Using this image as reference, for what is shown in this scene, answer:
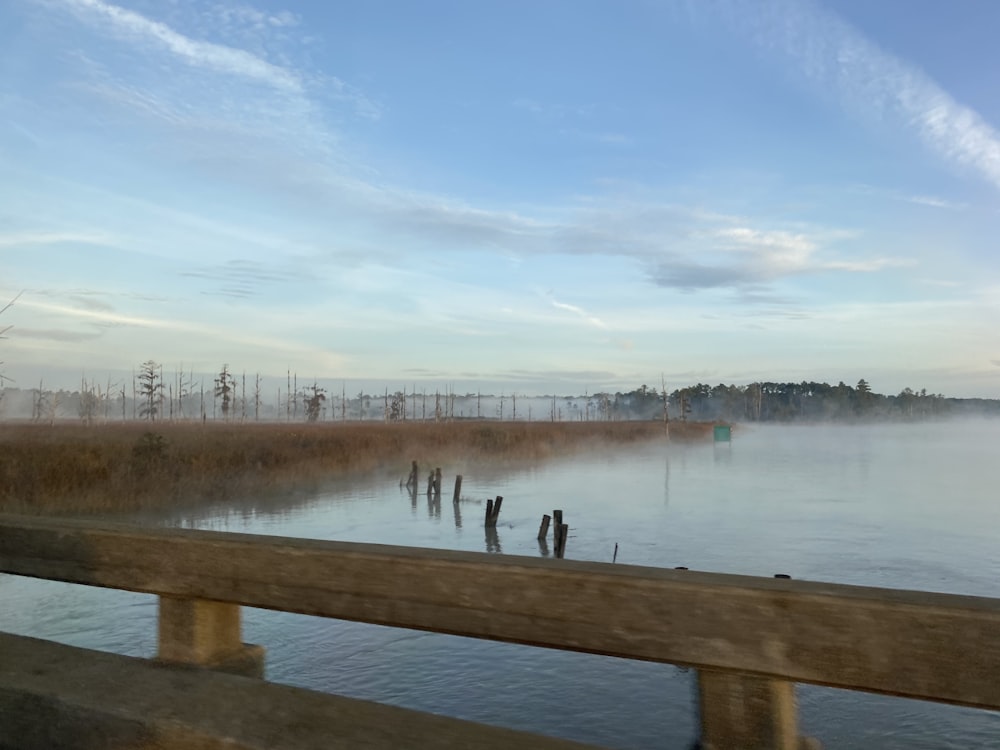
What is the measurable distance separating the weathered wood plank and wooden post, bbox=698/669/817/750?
15.2 inches

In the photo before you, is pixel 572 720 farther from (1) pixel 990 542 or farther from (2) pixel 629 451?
(2) pixel 629 451

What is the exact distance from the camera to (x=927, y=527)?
23.7 meters

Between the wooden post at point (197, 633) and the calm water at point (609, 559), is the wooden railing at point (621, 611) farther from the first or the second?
the calm water at point (609, 559)

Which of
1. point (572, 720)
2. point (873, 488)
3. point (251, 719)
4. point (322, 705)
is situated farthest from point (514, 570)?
point (873, 488)

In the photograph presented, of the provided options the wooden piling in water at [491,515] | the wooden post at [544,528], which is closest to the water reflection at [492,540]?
the wooden piling in water at [491,515]

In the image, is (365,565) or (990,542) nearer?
(365,565)

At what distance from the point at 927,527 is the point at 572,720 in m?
19.9

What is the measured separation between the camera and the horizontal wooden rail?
1881 mm

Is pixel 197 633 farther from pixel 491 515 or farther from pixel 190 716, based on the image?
pixel 491 515

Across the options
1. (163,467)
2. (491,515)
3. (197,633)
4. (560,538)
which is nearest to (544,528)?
(560,538)

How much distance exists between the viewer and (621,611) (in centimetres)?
221

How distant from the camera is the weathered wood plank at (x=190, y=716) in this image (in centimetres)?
234

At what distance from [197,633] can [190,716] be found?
53 cm

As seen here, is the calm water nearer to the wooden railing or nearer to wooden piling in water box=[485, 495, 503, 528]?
wooden piling in water box=[485, 495, 503, 528]
